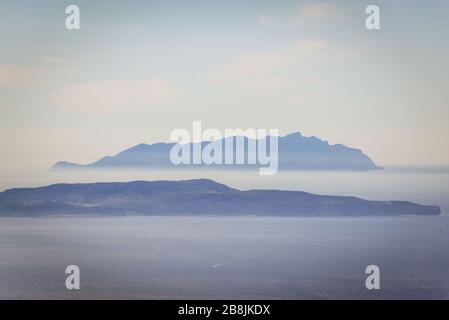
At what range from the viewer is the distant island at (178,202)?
9.46m

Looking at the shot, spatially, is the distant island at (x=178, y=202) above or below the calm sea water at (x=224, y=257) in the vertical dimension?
above

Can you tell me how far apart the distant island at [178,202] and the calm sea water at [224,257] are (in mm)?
129

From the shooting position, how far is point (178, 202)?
32.5 ft

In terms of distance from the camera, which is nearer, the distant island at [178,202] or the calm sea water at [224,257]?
the calm sea water at [224,257]

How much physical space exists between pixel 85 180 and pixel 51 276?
1.16 m

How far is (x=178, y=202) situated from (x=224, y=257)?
0.89 m

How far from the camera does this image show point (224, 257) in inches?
382

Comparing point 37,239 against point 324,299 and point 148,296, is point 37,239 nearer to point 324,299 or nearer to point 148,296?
point 148,296

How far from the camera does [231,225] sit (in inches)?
399

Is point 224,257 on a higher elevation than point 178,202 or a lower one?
lower

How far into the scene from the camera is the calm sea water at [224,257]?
→ 8.89 meters

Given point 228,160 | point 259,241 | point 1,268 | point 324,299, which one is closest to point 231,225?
point 259,241

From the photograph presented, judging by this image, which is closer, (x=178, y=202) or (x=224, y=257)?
(x=224, y=257)

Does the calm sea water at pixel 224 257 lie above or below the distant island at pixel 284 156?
below
